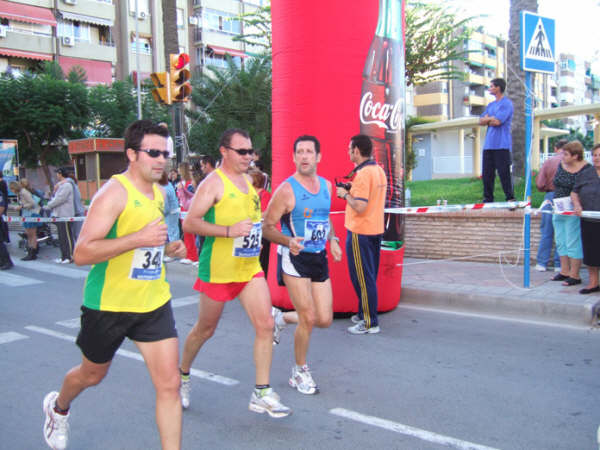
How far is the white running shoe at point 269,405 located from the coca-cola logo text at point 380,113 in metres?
3.51

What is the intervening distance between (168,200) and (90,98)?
65.6 ft

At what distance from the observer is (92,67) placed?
3803cm

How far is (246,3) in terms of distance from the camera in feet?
154

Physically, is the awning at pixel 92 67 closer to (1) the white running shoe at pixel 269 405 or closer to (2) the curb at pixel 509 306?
(2) the curb at pixel 509 306

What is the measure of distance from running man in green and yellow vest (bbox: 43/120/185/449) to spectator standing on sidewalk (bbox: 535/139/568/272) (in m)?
6.37

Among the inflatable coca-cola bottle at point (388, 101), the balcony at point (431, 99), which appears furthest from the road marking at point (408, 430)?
the balcony at point (431, 99)

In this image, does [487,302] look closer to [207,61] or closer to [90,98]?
[90,98]

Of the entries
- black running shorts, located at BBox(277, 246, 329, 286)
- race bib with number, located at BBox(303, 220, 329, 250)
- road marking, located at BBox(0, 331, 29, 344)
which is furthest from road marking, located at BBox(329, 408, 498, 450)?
road marking, located at BBox(0, 331, 29, 344)

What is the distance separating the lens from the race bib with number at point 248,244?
12.5ft

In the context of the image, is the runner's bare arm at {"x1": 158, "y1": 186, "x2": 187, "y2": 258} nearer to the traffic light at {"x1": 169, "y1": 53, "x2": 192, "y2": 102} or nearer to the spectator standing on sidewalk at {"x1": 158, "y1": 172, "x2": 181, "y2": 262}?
the spectator standing on sidewalk at {"x1": 158, "y1": 172, "x2": 181, "y2": 262}

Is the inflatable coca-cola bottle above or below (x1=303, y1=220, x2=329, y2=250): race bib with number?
above

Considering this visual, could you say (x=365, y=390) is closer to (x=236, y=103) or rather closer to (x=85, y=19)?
(x=236, y=103)

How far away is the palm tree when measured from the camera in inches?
457

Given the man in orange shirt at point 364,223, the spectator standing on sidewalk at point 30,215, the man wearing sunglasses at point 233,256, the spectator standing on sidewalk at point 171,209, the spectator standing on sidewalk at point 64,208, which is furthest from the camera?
the spectator standing on sidewalk at point 30,215
